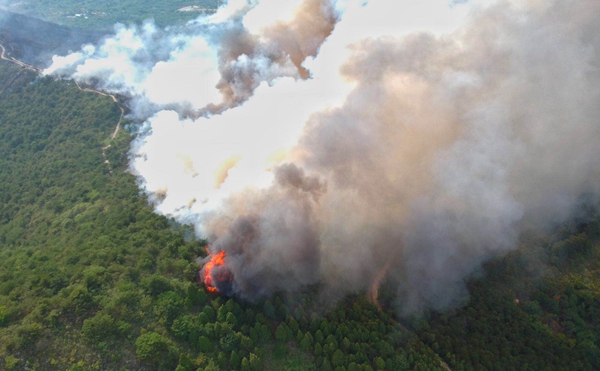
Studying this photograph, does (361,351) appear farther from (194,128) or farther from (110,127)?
(110,127)

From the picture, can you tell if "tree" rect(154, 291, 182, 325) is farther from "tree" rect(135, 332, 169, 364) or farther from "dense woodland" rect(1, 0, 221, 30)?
"dense woodland" rect(1, 0, 221, 30)

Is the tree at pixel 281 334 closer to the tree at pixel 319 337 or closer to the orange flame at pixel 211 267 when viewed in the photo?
the tree at pixel 319 337

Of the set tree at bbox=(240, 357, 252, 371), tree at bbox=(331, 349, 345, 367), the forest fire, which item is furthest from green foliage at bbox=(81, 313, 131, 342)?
tree at bbox=(331, 349, 345, 367)

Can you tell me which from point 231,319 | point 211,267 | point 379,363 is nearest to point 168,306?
point 231,319

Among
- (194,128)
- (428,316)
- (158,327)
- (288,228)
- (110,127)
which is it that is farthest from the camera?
(110,127)

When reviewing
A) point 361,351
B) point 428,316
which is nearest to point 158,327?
point 361,351

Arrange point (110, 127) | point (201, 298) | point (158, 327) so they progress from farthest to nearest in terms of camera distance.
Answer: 1. point (110, 127)
2. point (201, 298)
3. point (158, 327)
